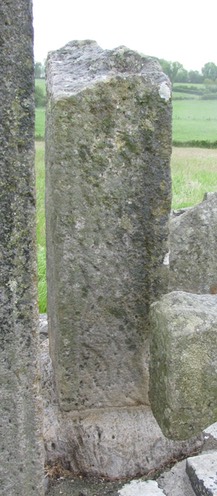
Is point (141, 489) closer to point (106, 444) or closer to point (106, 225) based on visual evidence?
point (106, 444)

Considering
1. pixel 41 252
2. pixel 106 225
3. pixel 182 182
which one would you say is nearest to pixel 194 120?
pixel 182 182

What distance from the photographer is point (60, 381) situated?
10.1ft

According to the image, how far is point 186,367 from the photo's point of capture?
8.74 feet

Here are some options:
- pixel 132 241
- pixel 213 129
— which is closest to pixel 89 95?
pixel 132 241

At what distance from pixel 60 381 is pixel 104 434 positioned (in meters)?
0.30

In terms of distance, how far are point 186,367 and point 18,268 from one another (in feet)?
2.74

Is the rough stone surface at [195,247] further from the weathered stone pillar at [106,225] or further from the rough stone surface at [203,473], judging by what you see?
the rough stone surface at [203,473]

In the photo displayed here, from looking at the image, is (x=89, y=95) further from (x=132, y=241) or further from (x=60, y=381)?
(x=60, y=381)

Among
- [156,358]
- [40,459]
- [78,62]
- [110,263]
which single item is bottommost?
[40,459]

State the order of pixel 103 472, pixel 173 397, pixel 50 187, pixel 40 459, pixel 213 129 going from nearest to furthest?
pixel 40 459 → pixel 173 397 → pixel 50 187 → pixel 103 472 → pixel 213 129

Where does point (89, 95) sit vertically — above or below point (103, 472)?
above

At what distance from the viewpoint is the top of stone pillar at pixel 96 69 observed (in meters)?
2.75

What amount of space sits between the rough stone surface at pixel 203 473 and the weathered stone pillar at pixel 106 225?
260 mm

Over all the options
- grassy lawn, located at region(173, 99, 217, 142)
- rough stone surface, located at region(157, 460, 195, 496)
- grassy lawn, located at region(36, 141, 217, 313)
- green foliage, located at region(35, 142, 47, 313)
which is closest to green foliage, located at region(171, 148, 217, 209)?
grassy lawn, located at region(36, 141, 217, 313)
